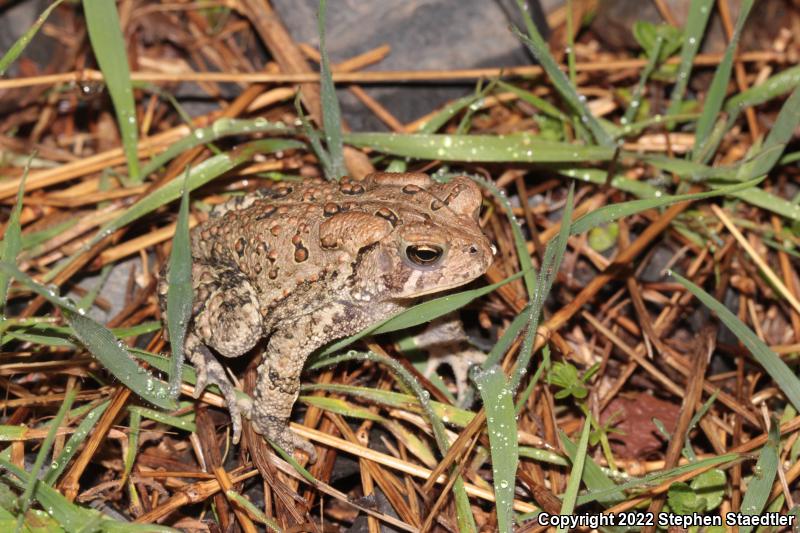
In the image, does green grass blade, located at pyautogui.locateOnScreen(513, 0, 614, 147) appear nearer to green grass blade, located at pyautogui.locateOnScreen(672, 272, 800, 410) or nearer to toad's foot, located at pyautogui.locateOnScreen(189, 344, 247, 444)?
green grass blade, located at pyautogui.locateOnScreen(672, 272, 800, 410)

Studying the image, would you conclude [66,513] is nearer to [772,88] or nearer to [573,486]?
[573,486]

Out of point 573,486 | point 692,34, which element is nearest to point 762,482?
point 573,486

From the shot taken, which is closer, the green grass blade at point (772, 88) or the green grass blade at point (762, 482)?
the green grass blade at point (762, 482)

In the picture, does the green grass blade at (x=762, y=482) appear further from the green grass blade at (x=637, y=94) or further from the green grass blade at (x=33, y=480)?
the green grass blade at (x=33, y=480)

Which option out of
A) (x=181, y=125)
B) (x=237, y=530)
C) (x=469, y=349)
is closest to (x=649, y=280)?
(x=469, y=349)

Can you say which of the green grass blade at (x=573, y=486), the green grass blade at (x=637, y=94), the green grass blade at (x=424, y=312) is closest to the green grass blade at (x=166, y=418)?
the green grass blade at (x=424, y=312)

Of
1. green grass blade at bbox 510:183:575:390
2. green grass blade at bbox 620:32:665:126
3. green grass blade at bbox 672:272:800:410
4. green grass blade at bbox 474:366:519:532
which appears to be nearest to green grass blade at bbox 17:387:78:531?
green grass blade at bbox 474:366:519:532
